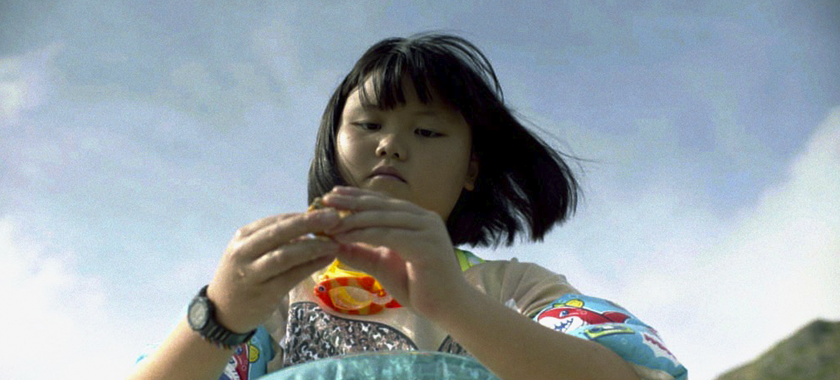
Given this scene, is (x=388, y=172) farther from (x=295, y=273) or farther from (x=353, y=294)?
(x=295, y=273)

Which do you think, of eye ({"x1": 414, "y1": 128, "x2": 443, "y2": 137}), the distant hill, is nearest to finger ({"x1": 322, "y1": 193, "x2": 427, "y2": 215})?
eye ({"x1": 414, "y1": 128, "x2": 443, "y2": 137})

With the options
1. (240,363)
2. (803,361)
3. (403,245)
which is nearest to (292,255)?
(403,245)

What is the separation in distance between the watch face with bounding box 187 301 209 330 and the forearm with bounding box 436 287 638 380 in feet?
1.33

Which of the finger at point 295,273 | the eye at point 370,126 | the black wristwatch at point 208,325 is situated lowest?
the black wristwatch at point 208,325

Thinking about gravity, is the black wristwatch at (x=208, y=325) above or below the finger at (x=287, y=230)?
below

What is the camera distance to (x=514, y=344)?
1.32 metres

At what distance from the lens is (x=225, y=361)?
1.44 m

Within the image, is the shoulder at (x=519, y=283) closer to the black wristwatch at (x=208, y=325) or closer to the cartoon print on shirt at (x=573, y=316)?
the cartoon print on shirt at (x=573, y=316)

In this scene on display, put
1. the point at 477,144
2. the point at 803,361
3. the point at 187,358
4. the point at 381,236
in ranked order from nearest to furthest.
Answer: the point at 381,236 → the point at 187,358 → the point at 477,144 → the point at 803,361

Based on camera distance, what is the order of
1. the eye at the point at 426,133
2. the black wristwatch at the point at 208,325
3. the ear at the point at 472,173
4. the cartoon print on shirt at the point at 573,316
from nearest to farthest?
the black wristwatch at the point at 208,325 → the cartoon print on shirt at the point at 573,316 → the eye at the point at 426,133 → the ear at the point at 472,173

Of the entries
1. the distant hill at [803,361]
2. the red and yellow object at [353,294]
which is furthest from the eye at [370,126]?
the distant hill at [803,361]

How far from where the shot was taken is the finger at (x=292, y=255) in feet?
3.99

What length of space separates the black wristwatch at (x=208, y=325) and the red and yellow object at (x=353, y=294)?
491mm

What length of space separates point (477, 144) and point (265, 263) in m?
1.15
